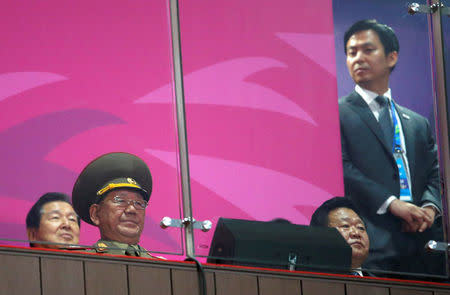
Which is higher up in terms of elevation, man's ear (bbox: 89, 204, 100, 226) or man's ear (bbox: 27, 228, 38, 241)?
man's ear (bbox: 89, 204, 100, 226)

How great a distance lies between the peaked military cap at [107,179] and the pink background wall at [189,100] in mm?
31

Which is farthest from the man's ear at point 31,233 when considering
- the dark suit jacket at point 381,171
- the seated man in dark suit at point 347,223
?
the dark suit jacket at point 381,171

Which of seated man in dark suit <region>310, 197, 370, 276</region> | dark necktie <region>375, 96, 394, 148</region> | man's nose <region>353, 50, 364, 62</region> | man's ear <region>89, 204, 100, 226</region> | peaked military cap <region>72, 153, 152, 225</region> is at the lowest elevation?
seated man in dark suit <region>310, 197, 370, 276</region>

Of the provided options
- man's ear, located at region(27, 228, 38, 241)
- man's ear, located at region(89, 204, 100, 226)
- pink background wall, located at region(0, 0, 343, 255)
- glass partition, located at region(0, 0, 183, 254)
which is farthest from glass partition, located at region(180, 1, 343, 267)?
man's ear, located at region(27, 228, 38, 241)

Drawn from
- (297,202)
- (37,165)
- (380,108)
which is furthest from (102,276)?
(380,108)

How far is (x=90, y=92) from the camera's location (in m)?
4.30

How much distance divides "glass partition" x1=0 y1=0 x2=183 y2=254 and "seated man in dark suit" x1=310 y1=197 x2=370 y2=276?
0.52 meters

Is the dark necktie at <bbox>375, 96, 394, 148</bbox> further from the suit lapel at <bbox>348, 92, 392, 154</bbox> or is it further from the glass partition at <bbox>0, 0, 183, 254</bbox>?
the glass partition at <bbox>0, 0, 183, 254</bbox>

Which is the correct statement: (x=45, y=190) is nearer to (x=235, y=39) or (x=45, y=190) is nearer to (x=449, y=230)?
(x=235, y=39)

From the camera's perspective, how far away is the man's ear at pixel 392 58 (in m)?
4.20

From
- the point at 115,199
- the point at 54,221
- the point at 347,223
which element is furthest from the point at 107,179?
the point at 347,223

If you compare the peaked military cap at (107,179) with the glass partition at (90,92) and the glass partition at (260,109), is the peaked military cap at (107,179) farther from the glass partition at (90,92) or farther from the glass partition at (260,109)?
the glass partition at (260,109)

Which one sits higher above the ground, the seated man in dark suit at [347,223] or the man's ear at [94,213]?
the man's ear at [94,213]

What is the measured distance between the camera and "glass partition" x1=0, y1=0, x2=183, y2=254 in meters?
4.27
